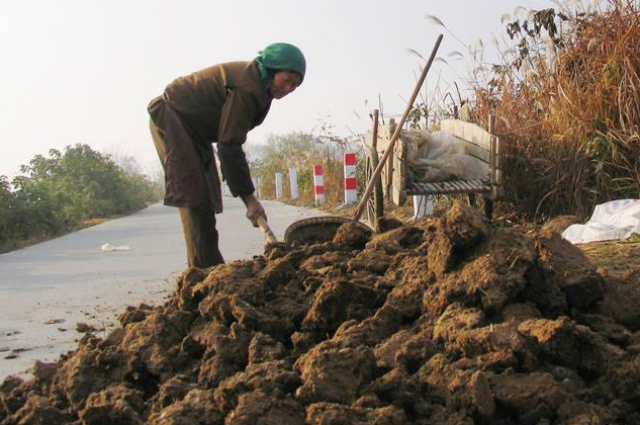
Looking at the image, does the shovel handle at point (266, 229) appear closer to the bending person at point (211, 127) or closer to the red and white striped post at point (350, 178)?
the bending person at point (211, 127)

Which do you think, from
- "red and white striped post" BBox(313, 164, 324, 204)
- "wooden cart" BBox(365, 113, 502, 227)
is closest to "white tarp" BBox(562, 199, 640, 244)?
"wooden cart" BBox(365, 113, 502, 227)

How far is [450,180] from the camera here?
750 cm

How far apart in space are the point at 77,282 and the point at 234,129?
2.98 metres

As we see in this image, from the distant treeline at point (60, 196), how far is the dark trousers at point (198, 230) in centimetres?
668

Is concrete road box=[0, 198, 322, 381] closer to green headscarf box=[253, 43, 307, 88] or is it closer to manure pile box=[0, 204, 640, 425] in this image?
manure pile box=[0, 204, 640, 425]

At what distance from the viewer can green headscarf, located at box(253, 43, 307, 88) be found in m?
4.62

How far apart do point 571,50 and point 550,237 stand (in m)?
4.85

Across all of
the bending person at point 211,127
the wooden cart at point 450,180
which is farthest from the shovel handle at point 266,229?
the wooden cart at point 450,180

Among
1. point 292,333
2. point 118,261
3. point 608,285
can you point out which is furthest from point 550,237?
point 118,261

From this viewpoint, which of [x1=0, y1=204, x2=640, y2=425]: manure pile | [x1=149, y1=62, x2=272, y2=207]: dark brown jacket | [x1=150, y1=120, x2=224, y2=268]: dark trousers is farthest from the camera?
[x1=150, y1=120, x2=224, y2=268]: dark trousers

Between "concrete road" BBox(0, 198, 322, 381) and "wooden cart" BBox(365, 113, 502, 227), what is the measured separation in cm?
173

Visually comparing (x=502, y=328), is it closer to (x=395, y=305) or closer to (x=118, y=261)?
(x=395, y=305)

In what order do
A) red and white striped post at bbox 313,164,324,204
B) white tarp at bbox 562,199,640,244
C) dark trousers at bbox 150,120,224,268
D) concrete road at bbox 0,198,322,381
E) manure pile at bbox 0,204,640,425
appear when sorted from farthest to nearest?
1. red and white striped post at bbox 313,164,324,204
2. white tarp at bbox 562,199,640,244
3. dark trousers at bbox 150,120,224,268
4. concrete road at bbox 0,198,322,381
5. manure pile at bbox 0,204,640,425

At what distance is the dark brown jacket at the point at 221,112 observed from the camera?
15.3ft
